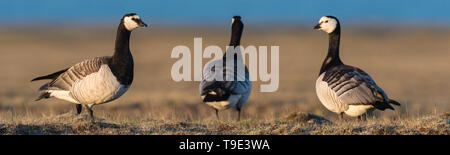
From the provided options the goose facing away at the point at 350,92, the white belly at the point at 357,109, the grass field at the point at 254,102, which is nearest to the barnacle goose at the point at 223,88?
→ the grass field at the point at 254,102

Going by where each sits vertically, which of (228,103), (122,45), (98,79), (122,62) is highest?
(122,45)

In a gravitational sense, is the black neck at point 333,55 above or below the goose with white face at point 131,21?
below

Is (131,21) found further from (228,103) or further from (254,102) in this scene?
(254,102)

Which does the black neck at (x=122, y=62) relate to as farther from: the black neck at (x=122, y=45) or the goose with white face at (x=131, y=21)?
the goose with white face at (x=131, y=21)

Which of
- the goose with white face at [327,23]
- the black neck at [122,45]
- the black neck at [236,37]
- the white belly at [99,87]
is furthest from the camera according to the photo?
the black neck at [236,37]

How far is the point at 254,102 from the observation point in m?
24.0

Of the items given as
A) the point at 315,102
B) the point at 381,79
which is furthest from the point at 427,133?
the point at 381,79

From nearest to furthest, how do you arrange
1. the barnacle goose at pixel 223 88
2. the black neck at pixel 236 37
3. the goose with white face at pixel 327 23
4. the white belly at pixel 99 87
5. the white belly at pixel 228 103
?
the white belly at pixel 99 87
the barnacle goose at pixel 223 88
the white belly at pixel 228 103
the goose with white face at pixel 327 23
the black neck at pixel 236 37

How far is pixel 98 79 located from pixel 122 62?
56cm

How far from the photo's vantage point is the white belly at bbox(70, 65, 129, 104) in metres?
11.6

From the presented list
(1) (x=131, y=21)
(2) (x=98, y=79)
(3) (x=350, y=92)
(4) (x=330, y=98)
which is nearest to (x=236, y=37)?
(4) (x=330, y=98)

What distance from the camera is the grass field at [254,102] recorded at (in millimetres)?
10859

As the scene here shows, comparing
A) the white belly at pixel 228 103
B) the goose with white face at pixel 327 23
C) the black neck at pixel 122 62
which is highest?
the goose with white face at pixel 327 23

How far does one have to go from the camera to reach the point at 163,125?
37.3ft
